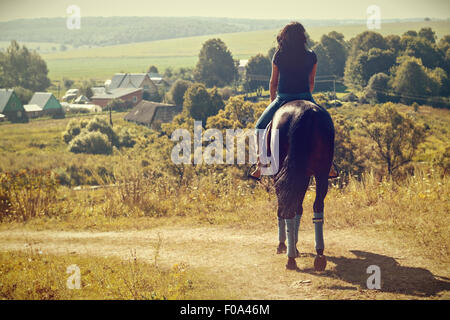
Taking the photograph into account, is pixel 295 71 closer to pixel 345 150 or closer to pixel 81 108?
pixel 345 150

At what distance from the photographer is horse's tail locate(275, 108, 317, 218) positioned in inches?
250

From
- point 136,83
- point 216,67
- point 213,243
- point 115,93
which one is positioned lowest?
point 213,243

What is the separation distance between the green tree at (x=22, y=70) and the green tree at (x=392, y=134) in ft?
293

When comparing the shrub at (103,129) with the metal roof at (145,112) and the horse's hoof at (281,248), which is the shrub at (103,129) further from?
the horse's hoof at (281,248)

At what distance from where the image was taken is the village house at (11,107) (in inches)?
2771

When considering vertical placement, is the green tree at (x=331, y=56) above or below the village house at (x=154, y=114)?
above

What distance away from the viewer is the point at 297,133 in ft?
20.9

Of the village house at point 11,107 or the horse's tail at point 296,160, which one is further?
the village house at point 11,107

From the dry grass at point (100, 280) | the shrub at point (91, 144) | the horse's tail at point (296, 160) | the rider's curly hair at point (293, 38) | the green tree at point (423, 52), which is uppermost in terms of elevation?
the green tree at point (423, 52)

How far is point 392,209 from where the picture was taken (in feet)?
30.1

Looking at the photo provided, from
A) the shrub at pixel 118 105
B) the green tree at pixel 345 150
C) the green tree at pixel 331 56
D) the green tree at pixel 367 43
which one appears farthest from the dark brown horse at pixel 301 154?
the shrub at pixel 118 105

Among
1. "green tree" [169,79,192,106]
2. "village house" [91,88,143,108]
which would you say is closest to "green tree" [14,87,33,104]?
"village house" [91,88,143,108]

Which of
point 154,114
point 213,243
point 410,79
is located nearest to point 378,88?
point 410,79

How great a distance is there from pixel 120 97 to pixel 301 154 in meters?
85.1
